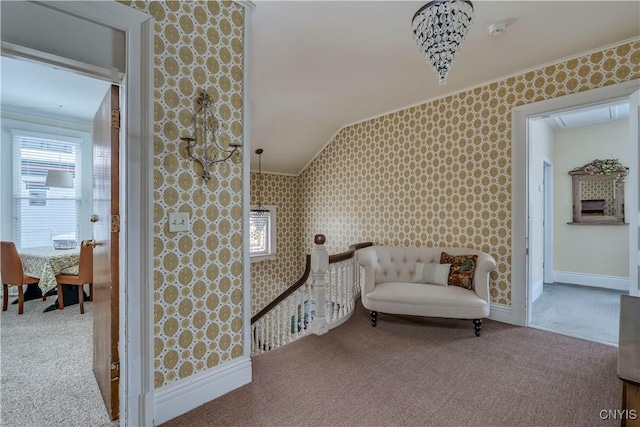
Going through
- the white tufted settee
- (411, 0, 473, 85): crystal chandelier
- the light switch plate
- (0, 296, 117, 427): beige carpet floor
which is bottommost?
(0, 296, 117, 427): beige carpet floor

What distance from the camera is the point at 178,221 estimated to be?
1.76m

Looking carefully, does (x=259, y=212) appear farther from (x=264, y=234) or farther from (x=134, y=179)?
(x=134, y=179)

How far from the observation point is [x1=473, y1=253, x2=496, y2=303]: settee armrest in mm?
2947

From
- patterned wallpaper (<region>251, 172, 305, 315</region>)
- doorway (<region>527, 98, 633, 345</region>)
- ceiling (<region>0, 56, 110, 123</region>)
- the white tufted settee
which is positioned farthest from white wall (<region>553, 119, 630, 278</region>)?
ceiling (<region>0, 56, 110, 123</region>)

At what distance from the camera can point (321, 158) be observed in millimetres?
5441

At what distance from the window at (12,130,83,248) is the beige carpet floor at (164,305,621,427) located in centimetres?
441

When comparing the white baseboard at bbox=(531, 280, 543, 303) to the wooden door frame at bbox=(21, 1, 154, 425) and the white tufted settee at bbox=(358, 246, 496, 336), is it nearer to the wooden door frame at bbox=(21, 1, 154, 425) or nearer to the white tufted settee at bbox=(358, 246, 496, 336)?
the white tufted settee at bbox=(358, 246, 496, 336)

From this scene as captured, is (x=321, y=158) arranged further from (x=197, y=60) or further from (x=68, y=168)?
(x=68, y=168)

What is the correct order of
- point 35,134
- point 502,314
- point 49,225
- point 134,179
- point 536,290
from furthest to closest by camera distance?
Answer: 1. point 49,225
2. point 35,134
3. point 536,290
4. point 502,314
5. point 134,179

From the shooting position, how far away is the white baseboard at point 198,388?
5.57 feet

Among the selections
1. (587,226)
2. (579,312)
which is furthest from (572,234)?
(579,312)

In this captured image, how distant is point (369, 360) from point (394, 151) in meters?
2.88

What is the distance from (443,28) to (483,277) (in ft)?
7.73

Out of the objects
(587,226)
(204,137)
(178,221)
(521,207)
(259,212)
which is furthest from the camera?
(259,212)
